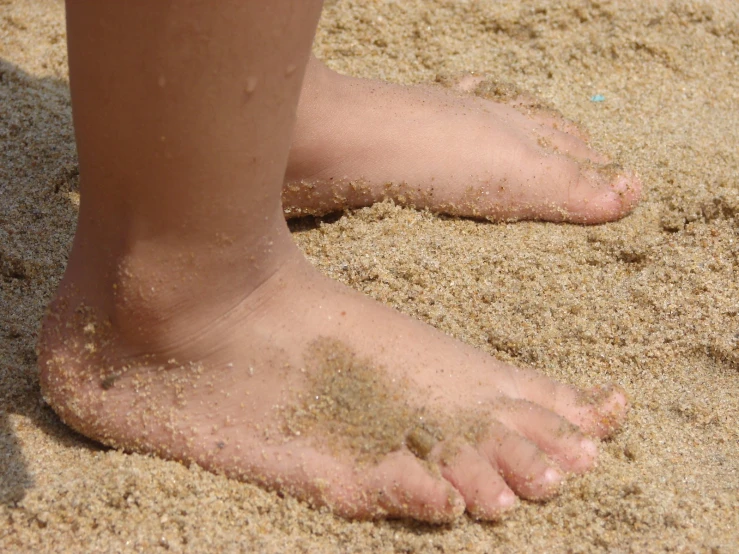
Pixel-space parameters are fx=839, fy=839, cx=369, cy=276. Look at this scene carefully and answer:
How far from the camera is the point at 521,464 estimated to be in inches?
47.5

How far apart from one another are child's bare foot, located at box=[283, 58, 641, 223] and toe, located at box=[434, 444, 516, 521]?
24.0 inches

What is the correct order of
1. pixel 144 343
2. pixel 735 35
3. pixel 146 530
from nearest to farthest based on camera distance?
pixel 146 530, pixel 144 343, pixel 735 35

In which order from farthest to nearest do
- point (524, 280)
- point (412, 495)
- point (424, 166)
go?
point (424, 166)
point (524, 280)
point (412, 495)

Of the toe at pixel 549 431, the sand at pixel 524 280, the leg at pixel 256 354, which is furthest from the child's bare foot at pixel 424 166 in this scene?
the toe at pixel 549 431

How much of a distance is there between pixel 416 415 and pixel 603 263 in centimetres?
56

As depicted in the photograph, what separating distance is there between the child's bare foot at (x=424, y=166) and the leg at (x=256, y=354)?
1.25ft

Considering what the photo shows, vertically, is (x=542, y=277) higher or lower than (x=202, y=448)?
higher

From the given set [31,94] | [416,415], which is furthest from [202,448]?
[31,94]

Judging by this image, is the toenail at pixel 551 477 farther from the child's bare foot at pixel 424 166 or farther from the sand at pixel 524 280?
the child's bare foot at pixel 424 166

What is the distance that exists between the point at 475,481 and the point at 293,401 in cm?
28

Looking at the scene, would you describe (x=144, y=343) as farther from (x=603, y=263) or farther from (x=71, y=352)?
(x=603, y=263)

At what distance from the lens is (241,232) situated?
1108mm

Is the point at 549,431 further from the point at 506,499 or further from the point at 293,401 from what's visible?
the point at 293,401

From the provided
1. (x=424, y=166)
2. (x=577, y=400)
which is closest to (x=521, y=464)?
(x=577, y=400)
